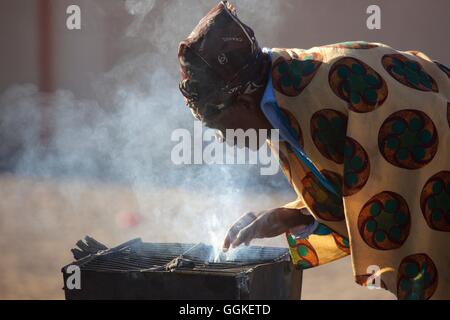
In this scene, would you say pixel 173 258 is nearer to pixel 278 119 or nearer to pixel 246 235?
pixel 246 235

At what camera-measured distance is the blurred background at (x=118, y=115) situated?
7.49 meters

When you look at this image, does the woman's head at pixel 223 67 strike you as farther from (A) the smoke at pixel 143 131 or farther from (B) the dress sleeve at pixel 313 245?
(A) the smoke at pixel 143 131

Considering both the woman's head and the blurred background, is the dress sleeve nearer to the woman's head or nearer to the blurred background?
the woman's head

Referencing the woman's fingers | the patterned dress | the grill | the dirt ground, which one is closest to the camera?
the patterned dress

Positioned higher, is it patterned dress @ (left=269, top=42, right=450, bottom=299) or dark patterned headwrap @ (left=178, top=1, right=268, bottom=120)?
dark patterned headwrap @ (left=178, top=1, right=268, bottom=120)

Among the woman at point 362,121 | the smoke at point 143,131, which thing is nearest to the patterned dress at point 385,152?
the woman at point 362,121

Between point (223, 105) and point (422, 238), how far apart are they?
849 millimetres

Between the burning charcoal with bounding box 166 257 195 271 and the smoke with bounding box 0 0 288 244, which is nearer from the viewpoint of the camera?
the burning charcoal with bounding box 166 257 195 271

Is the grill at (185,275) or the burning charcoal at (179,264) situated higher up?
the burning charcoal at (179,264)

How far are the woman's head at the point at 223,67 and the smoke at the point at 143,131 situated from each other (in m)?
4.25

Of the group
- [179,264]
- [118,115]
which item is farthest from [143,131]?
[179,264]

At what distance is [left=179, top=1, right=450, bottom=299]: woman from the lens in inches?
94.7

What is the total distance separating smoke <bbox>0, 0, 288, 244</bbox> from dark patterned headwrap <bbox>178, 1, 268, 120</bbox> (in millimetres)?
4286

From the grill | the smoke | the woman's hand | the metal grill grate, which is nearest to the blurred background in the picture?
the smoke
